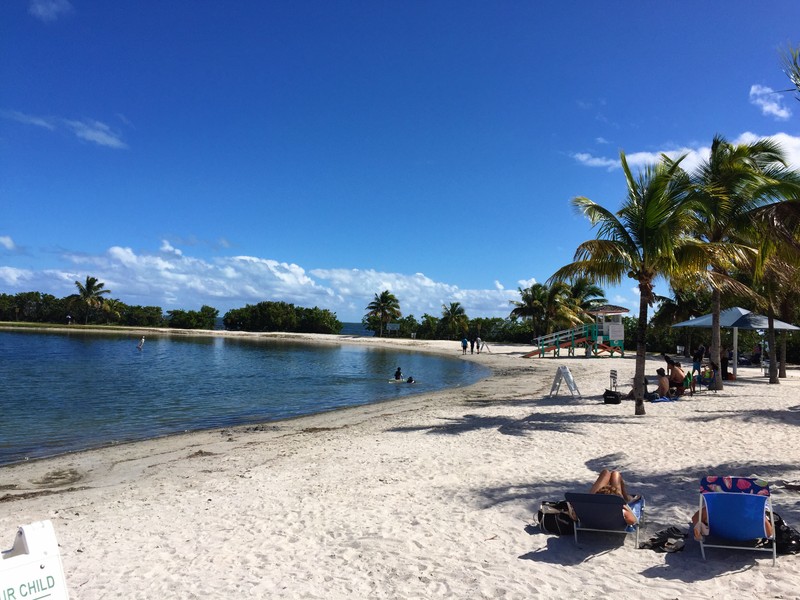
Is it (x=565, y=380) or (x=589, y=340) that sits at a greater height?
(x=589, y=340)

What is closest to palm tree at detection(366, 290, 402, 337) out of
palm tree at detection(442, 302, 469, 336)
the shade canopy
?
palm tree at detection(442, 302, 469, 336)

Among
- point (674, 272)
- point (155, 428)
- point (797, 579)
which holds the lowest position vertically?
point (155, 428)

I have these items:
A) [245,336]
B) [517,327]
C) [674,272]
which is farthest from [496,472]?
[245,336]

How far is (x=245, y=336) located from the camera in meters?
76.4

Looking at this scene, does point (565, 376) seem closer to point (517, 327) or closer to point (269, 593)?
point (269, 593)

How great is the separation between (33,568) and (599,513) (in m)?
4.75

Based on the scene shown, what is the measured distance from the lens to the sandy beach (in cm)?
464

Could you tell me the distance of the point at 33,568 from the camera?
9.30ft

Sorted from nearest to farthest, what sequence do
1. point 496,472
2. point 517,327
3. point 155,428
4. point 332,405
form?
1. point 496,472
2. point 155,428
3. point 332,405
4. point 517,327

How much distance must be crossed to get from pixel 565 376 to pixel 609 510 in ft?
40.9

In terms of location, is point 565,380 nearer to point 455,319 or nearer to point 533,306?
point 533,306

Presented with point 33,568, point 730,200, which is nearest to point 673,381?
point 730,200

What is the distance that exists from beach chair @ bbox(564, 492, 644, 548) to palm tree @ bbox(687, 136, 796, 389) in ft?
33.0

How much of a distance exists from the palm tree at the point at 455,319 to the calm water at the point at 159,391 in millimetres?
30825
